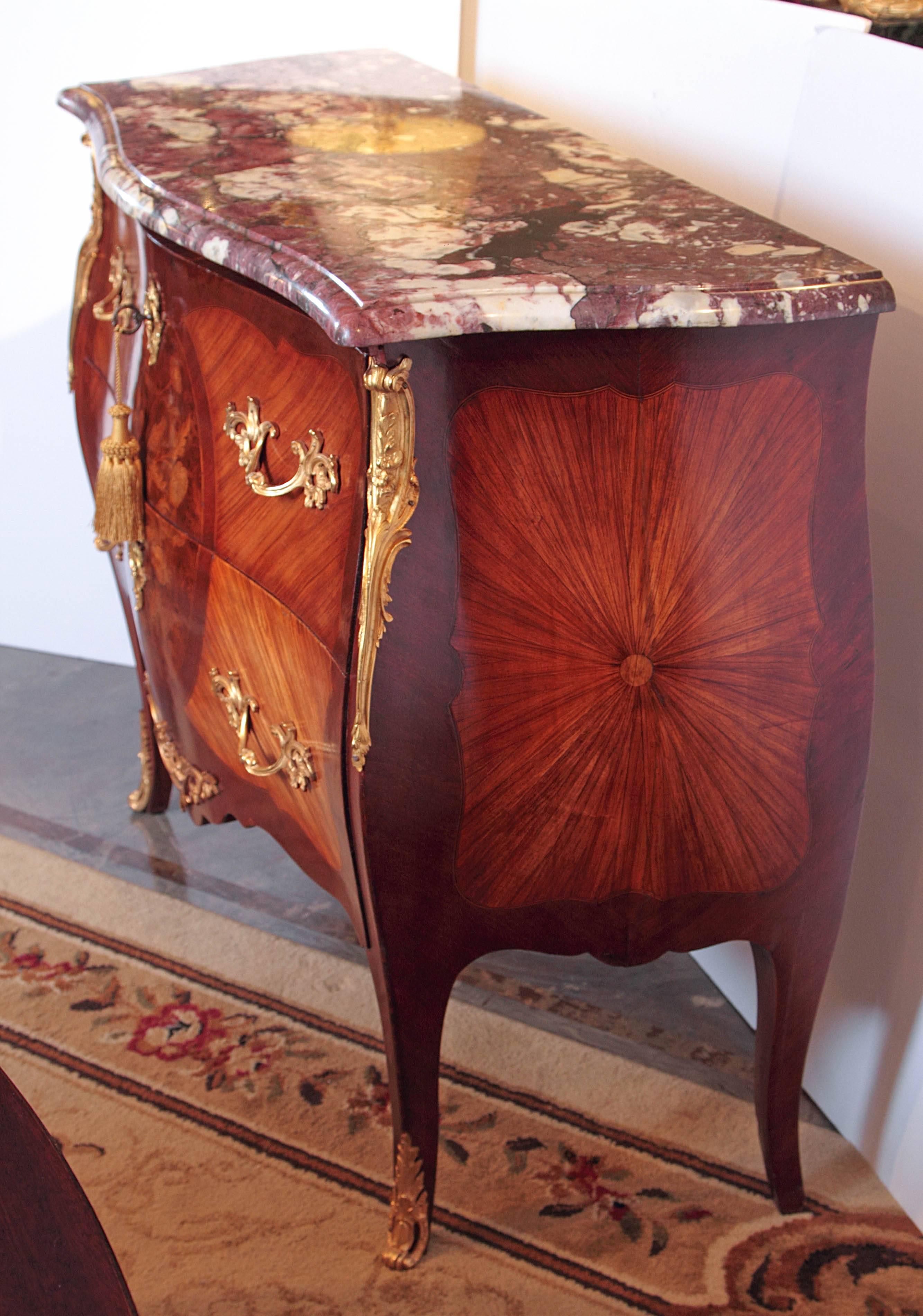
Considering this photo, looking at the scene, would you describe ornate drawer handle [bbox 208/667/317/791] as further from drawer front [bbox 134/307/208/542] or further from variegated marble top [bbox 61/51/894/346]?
variegated marble top [bbox 61/51/894/346]

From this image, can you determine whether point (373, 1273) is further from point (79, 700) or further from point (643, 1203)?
point (79, 700)

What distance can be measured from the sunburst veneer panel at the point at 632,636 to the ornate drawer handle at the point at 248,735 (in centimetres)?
21

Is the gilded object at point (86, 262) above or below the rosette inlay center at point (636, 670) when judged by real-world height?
above

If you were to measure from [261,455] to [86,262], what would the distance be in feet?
2.22

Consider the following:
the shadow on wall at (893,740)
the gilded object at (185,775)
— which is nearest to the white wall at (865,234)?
the shadow on wall at (893,740)

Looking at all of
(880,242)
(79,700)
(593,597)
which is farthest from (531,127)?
(79,700)

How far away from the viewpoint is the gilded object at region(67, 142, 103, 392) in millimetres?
1561

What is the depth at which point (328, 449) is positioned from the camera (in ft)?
3.45

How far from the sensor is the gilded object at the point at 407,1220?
4.23ft

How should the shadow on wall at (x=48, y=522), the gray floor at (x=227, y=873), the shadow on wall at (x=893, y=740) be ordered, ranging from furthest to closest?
1. the shadow on wall at (x=48, y=522)
2. the gray floor at (x=227, y=873)
3. the shadow on wall at (x=893, y=740)

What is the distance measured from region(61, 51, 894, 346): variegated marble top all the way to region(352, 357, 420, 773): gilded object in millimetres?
76

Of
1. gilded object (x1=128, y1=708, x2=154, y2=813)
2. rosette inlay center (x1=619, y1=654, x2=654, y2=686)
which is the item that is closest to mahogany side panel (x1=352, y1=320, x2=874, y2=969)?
rosette inlay center (x1=619, y1=654, x2=654, y2=686)

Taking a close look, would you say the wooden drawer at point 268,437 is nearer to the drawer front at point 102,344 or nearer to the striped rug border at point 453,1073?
the drawer front at point 102,344

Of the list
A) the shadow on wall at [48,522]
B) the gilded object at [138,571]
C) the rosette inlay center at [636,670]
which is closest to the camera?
the rosette inlay center at [636,670]
